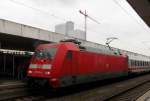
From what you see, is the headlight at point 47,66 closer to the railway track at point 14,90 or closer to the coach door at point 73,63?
the coach door at point 73,63

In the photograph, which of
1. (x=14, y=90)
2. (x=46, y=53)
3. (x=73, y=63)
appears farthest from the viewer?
→ (x=14, y=90)

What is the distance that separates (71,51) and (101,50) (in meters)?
4.73

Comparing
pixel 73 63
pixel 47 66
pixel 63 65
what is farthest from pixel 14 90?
pixel 73 63

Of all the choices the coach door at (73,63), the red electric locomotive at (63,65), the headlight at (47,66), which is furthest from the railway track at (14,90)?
the coach door at (73,63)

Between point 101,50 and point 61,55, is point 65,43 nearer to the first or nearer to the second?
point 61,55

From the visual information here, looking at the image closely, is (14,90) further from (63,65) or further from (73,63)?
(73,63)

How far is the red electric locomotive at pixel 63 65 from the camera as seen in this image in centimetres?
1372

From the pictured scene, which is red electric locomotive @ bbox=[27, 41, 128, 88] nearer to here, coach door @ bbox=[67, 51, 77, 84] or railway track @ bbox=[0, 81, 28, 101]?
coach door @ bbox=[67, 51, 77, 84]

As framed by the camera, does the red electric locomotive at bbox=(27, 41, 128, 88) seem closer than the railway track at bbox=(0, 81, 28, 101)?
Yes

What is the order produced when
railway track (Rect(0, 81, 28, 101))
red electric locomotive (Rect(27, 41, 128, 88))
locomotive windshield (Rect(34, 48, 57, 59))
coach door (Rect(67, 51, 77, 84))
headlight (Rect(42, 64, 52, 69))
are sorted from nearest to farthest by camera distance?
red electric locomotive (Rect(27, 41, 128, 88)) → headlight (Rect(42, 64, 52, 69)) → locomotive windshield (Rect(34, 48, 57, 59)) → coach door (Rect(67, 51, 77, 84)) → railway track (Rect(0, 81, 28, 101))

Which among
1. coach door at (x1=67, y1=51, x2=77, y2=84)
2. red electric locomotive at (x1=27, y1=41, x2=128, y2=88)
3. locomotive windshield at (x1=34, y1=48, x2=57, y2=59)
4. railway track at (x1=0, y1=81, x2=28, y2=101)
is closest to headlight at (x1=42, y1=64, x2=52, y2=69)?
red electric locomotive at (x1=27, y1=41, x2=128, y2=88)

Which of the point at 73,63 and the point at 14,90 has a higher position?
the point at 73,63

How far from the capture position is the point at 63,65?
45.8ft

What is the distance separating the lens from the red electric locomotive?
13.7 m
